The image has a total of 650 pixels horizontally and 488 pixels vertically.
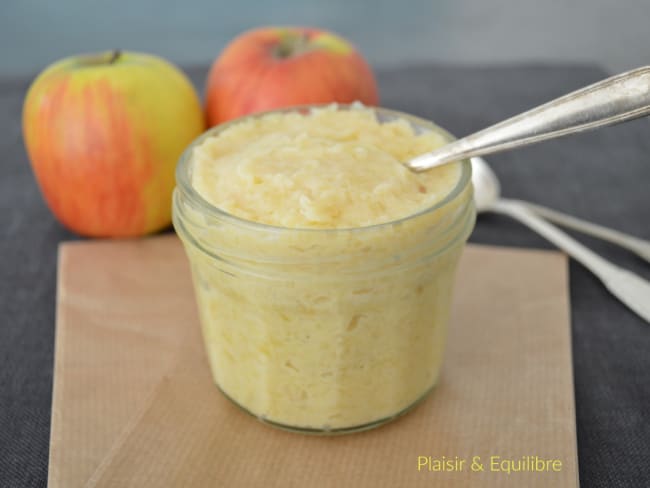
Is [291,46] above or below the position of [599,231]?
above

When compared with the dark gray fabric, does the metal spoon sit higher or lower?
higher

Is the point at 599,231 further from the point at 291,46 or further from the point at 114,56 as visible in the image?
the point at 114,56

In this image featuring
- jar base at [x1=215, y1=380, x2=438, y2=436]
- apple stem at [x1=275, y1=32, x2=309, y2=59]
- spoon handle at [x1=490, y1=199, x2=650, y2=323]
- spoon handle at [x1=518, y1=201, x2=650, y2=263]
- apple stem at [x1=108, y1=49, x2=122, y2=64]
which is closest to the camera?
jar base at [x1=215, y1=380, x2=438, y2=436]

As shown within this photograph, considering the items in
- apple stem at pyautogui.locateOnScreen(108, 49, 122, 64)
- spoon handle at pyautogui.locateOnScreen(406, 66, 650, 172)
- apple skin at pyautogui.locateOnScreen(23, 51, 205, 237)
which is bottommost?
apple skin at pyautogui.locateOnScreen(23, 51, 205, 237)

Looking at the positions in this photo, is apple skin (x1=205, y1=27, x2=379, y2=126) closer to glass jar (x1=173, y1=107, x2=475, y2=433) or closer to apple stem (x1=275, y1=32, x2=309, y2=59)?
apple stem (x1=275, y1=32, x2=309, y2=59)

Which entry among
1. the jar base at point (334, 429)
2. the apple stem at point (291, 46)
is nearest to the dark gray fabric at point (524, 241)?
the jar base at point (334, 429)

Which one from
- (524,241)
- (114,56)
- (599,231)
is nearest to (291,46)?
(114,56)

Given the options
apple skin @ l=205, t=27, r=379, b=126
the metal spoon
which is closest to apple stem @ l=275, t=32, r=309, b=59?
apple skin @ l=205, t=27, r=379, b=126
